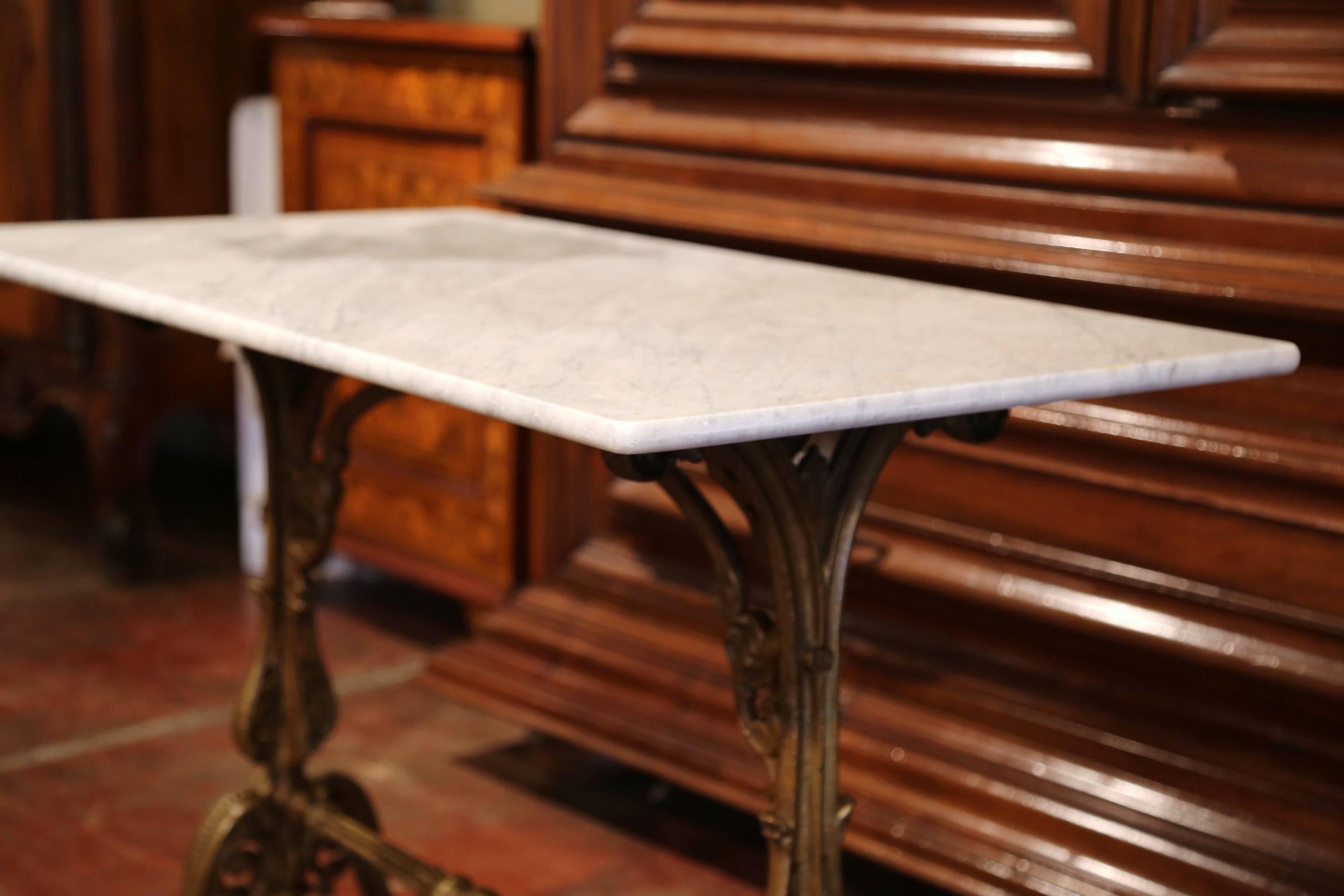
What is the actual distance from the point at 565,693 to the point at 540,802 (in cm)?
19

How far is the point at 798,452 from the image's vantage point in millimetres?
1317

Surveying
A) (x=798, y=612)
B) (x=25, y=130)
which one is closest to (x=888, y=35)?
(x=798, y=612)

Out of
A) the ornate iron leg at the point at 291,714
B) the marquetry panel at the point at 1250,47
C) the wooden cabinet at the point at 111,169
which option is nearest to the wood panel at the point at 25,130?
the wooden cabinet at the point at 111,169

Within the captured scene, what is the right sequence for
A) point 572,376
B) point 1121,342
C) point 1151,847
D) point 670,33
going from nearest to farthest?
1. point 572,376
2. point 1121,342
3. point 1151,847
4. point 670,33

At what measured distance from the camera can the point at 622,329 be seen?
1.32 meters

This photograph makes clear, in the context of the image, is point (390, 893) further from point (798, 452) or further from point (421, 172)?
point (421, 172)

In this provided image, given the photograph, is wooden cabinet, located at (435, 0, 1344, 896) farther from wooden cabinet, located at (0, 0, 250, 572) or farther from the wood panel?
the wood panel

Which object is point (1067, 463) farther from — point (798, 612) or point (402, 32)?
point (402, 32)

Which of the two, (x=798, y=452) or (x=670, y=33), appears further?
(x=670, y=33)

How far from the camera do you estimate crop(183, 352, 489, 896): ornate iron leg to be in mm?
1814

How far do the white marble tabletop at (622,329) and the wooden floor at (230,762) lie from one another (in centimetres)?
91

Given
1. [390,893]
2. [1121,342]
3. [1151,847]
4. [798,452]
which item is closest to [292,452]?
[390,893]

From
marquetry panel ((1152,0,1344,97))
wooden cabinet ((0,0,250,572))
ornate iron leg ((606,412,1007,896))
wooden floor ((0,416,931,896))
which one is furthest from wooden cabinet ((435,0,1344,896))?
wooden cabinet ((0,0,250,572))

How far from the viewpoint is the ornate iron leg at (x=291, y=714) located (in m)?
1.81
